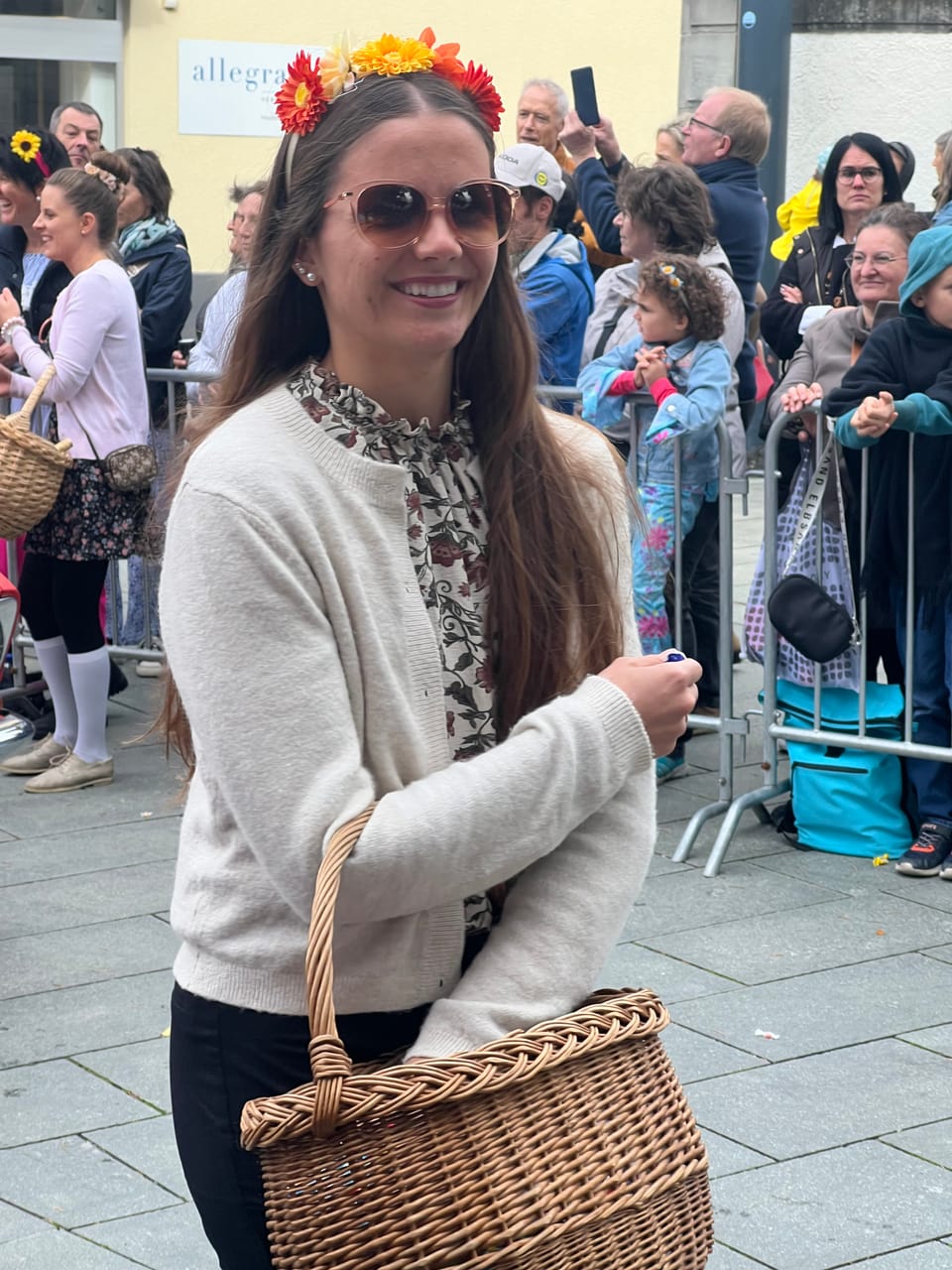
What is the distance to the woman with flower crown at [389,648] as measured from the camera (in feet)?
5.47

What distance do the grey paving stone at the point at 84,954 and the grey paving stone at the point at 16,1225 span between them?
1.25m

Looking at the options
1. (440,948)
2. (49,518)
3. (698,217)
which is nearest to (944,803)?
(698,217)

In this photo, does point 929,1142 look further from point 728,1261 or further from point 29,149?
point 29,149

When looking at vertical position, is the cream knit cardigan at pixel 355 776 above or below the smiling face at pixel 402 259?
below

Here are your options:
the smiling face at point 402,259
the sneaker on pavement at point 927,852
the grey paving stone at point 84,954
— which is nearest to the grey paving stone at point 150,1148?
the grey paving stone at point 84,954

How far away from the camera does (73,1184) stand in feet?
11.7

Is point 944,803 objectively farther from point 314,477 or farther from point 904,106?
point 904,106

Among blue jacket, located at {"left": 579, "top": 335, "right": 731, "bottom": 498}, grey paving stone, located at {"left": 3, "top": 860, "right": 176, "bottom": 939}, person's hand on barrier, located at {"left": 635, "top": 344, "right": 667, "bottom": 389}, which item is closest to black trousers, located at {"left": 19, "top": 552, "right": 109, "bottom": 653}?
grey paving stone, located at {"left": 3, "top": 860, "right": 176, "bottom": 939}

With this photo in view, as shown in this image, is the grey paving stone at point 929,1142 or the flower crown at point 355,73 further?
the grey paving stone at point 929,1142

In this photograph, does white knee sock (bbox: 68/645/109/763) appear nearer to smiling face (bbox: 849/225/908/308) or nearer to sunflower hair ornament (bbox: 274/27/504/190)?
smiling face (bbox: 849/225/908/308)

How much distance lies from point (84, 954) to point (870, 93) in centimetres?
1303

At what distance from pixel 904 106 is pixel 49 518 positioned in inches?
439

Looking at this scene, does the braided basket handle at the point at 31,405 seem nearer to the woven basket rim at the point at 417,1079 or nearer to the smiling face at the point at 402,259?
the smiling face at the point at 402,259

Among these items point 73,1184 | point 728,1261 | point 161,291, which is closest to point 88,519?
point 161,291
